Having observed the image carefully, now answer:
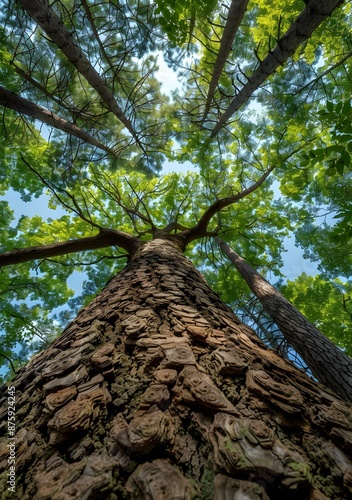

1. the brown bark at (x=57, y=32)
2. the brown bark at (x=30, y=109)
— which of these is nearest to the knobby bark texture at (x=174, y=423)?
the brown bark at (x=57, y=32)

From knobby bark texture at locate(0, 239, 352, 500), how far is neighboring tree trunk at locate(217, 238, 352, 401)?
2.12 meters

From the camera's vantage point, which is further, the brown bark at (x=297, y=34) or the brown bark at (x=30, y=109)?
the brown bark at (x=30, y=109)

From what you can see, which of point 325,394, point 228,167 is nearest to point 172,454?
point 325,394

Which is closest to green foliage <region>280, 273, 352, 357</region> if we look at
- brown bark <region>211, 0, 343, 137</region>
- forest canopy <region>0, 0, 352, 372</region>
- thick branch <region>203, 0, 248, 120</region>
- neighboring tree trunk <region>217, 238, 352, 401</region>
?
forest canopy <region>0, 0, 352, 372</region>

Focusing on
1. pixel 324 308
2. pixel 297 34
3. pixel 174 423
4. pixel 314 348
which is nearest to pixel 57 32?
pixel 297 34

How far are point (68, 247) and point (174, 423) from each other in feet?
10.3

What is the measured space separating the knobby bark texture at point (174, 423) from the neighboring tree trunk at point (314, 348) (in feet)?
6.96

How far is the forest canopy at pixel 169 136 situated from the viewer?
4.78m

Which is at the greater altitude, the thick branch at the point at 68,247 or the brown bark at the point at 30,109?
the brown bark at the point at 30,109

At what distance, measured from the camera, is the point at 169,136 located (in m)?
7.22

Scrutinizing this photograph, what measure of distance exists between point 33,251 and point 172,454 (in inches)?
119

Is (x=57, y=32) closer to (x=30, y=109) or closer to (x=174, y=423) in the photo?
(x=30, y=109)

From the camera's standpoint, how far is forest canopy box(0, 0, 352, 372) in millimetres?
4781

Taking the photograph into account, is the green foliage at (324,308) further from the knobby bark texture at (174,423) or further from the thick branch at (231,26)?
the knobby bark texture at (174,423)
